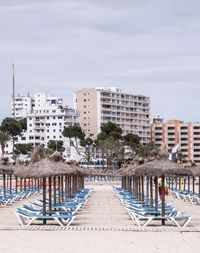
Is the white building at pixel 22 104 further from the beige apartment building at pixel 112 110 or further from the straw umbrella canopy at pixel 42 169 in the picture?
the straw umbrella canopy at pixel 42 169

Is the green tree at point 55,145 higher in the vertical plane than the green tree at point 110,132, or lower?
lower

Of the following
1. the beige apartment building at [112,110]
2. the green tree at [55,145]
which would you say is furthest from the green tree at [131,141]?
the beige apartment building at [112,110]

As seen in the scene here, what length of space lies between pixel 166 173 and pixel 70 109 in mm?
129702

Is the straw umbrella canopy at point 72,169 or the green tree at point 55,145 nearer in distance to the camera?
the straw umbrella canopy at point 72,169

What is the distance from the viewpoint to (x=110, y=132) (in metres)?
131

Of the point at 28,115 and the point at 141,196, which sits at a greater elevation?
the point at 28,115

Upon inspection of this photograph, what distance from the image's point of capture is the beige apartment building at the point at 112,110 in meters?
150

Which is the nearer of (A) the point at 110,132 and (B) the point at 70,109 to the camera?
(A) the point at 110,132

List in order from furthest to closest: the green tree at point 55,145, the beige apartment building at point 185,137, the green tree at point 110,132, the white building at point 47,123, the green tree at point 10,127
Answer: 1. the beige apartment building at point 185,137
2. the white building at point 47,123
3. the green tree at point 55,145
4. the green tree at point 110,132
5. the green tree at point 10,127

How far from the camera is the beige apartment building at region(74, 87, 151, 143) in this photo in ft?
491

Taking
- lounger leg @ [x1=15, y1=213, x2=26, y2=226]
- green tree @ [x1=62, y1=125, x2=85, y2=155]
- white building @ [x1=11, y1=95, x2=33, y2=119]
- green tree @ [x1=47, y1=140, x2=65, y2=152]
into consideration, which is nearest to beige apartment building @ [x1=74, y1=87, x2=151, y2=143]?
green tree @ [x1=47, y1=140, x2=65, y2=152]
